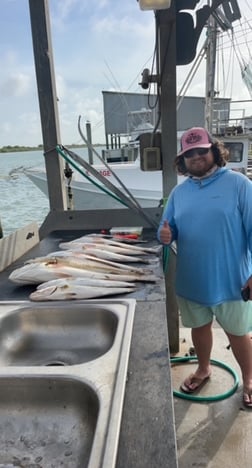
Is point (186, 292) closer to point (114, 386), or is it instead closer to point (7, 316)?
point (7, 316)

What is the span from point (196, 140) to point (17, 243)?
56.4 inches

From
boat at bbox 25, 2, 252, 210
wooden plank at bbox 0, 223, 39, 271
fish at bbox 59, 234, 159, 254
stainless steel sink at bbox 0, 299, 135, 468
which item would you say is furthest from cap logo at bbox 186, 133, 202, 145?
boat at bbox 25, 2, 252, 210

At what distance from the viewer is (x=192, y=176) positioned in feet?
7.07

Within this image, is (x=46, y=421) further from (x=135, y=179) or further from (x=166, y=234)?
(x=135, y=179)

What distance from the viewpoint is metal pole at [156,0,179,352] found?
2738 millimetres

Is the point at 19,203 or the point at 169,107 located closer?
the point at 169,107

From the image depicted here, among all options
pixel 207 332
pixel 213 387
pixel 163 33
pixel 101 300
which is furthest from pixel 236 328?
pixel 163 33

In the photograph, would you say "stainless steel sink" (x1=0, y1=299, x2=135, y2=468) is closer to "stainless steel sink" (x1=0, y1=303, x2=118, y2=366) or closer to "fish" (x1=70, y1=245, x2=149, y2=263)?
"stainless steel sink" (x1=0, y1=303, x2=118, y2=366)

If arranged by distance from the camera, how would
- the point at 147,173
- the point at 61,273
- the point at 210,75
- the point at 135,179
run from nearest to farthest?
the point at 61,273, the point at 210,75, the point at 147,173, the point at 135,179

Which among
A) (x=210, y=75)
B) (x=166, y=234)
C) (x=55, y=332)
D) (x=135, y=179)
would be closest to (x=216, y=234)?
(x=166, y=234)

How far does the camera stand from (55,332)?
5.37 ft

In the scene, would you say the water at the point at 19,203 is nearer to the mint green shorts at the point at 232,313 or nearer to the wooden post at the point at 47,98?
the wooden post at the point at 47,98

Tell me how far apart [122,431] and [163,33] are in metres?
2.86

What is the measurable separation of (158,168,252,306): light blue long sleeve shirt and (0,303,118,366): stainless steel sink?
2.62 feet
